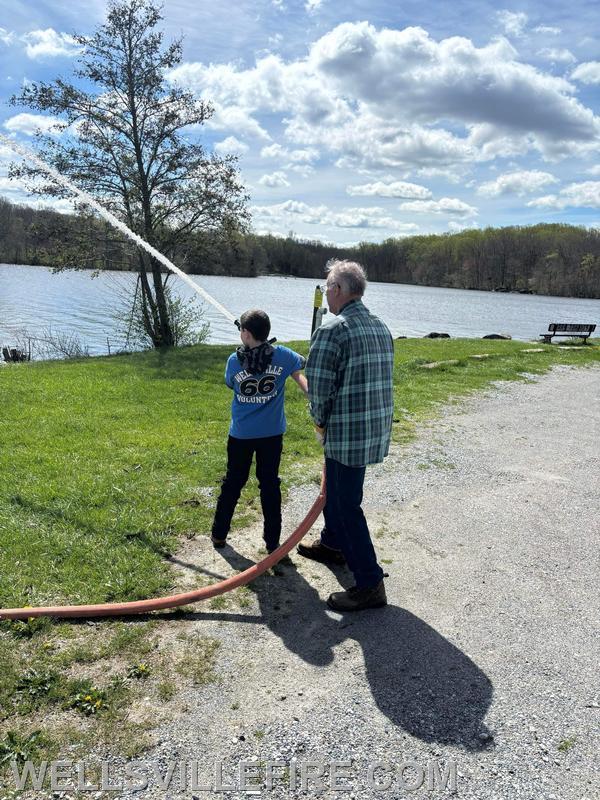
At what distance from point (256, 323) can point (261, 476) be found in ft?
4.03

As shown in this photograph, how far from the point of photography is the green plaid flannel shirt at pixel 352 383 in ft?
11.7

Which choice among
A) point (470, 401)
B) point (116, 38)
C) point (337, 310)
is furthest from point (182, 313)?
point (337, 310)

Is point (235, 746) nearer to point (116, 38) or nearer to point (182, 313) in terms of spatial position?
point (182, 313)

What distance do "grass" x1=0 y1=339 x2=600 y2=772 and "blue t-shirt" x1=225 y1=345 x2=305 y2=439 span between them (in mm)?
1204

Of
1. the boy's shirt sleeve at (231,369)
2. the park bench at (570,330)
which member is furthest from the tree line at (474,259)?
the boy's shirt sleeve at (231,369)

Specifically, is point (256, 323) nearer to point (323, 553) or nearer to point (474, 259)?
point (323, 553)

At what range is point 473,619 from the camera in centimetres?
Answer: 385

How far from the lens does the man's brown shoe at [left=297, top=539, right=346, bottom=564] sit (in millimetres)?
4555

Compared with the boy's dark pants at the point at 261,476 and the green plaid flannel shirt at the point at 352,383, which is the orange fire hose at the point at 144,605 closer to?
the boy's dark pants at the point at 261,476

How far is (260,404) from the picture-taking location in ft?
14.0

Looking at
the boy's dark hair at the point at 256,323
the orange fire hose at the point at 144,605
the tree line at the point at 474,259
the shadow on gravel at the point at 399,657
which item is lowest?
the shadow on gravel at the point at 399,657

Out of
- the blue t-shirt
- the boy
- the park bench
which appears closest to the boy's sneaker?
the boy

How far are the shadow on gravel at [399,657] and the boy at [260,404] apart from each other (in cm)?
72

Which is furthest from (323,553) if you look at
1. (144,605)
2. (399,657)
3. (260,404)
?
(144,605)
